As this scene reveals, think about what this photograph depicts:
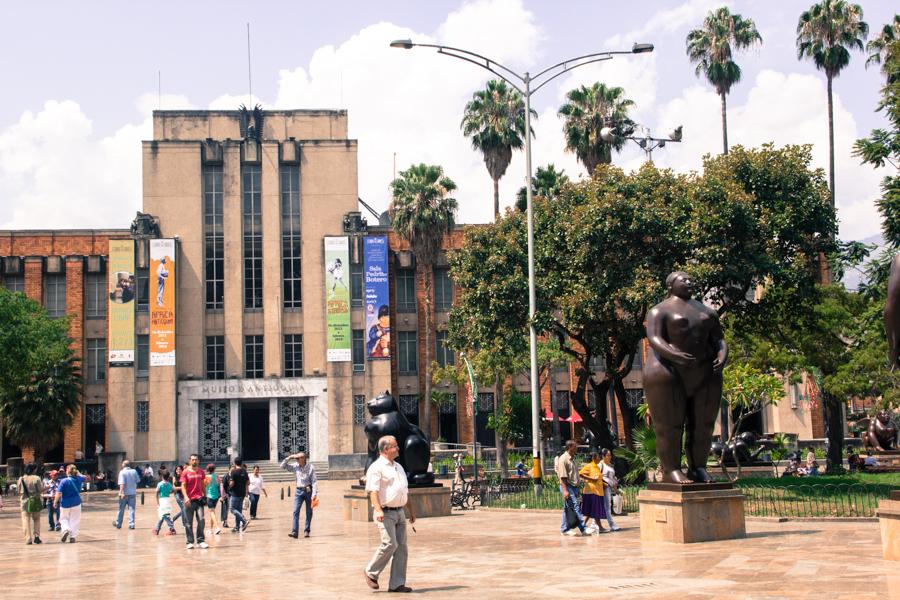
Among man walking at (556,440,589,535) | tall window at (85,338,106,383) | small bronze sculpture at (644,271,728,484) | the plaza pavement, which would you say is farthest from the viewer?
tall window at (85,338,106,383)

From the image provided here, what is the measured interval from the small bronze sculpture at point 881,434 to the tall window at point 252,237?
3194 centimetres

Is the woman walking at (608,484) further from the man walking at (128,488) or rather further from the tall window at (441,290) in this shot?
the tall window at (441,290)

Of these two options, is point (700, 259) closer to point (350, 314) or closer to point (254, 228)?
point (350, 314)

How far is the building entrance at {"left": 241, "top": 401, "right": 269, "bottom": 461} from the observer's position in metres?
57.3

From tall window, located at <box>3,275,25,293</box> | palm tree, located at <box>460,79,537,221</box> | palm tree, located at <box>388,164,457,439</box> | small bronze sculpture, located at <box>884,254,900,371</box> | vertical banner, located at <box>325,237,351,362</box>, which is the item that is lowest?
small bronze sculpture, located at <box>884,254,900,371</box>

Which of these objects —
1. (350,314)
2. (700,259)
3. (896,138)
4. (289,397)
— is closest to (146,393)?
(289,397)

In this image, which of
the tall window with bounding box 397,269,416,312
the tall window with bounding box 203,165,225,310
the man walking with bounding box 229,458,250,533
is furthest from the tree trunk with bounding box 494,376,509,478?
the man walking with bounding box 229,458,250,533

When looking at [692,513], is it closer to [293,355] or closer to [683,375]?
[683,375]

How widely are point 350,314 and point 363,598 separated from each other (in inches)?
1776

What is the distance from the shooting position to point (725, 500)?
15.0 metres

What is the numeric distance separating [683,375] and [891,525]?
461 cm

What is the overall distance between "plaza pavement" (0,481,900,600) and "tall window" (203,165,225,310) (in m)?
35.2

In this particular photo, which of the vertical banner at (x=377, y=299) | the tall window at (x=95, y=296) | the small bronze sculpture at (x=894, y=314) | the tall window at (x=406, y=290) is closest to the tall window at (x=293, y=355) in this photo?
the vertical banner at (x=377, y=299)

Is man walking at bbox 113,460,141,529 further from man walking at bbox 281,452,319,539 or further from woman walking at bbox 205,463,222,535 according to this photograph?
man walking at bbox 281,452,319,539
